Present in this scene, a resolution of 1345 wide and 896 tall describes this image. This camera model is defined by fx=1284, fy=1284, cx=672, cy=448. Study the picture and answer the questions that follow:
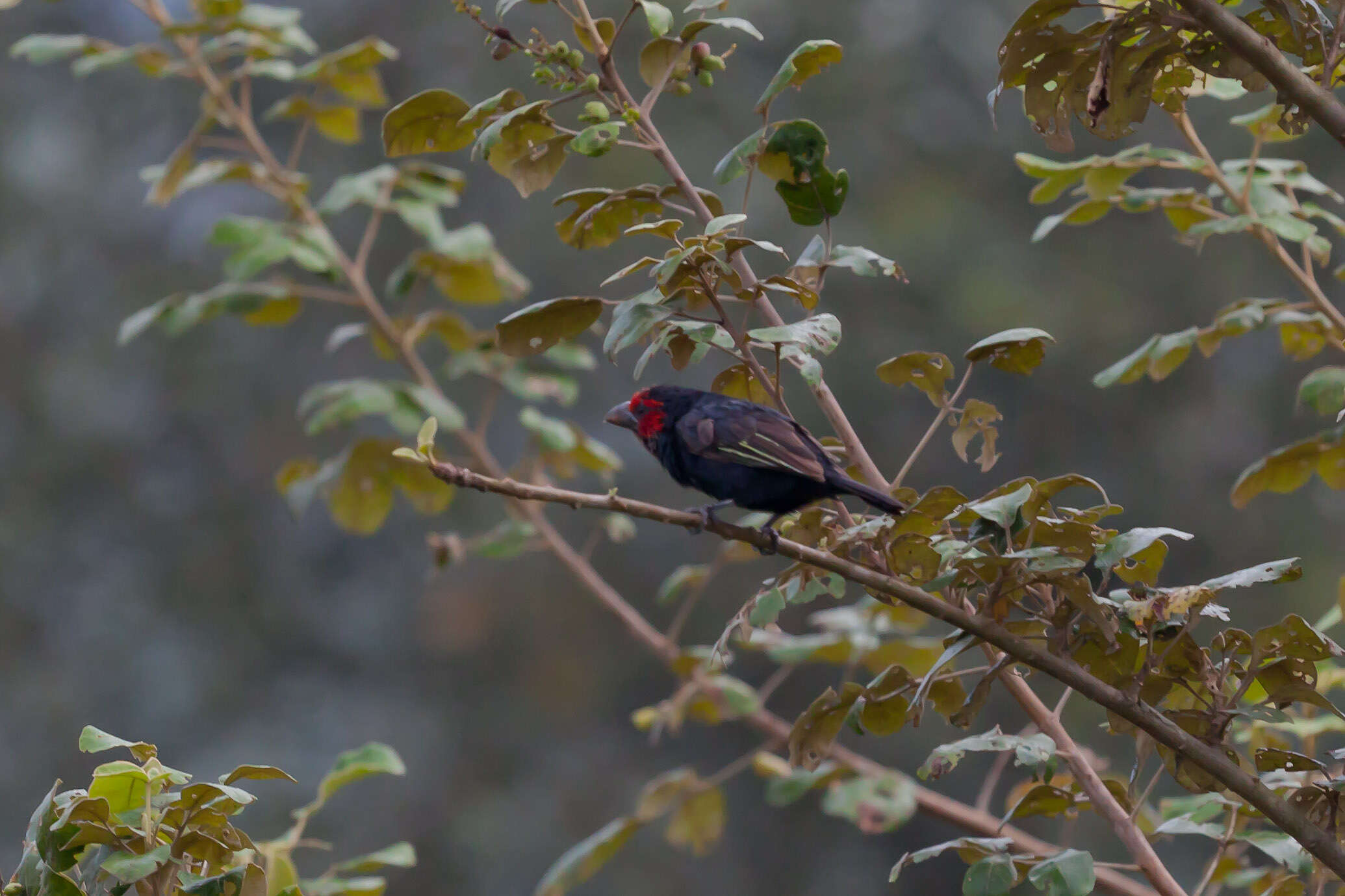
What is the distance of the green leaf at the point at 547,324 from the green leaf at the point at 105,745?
747mm

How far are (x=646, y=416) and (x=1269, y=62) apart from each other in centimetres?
159

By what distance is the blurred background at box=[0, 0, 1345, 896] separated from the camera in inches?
315

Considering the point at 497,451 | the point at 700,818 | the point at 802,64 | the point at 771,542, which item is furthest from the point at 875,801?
the point at 497,451

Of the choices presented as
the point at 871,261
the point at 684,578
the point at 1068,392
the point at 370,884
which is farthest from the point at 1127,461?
the point at 370,884

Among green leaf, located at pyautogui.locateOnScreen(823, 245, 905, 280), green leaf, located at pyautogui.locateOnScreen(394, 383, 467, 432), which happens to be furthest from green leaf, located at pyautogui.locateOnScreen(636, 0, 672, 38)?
green leaf, located at pyautogui.locateOnScreen(394, 383, 467, 432)

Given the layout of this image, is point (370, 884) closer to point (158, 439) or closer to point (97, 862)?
point (97, 862)

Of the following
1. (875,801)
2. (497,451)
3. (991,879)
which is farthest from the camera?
(497,451)

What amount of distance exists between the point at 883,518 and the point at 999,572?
23cm

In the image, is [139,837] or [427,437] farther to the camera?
[427,437]

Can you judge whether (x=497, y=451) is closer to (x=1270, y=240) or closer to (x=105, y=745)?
(x=1270, y=240)

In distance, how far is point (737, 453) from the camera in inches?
93.8

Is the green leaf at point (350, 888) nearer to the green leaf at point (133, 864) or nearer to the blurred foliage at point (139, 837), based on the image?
the blurred foliage at point (139, 837)

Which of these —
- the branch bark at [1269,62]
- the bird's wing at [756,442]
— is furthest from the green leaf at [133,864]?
the branch bark at [1269,62]

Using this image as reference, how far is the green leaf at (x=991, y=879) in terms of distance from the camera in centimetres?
158
